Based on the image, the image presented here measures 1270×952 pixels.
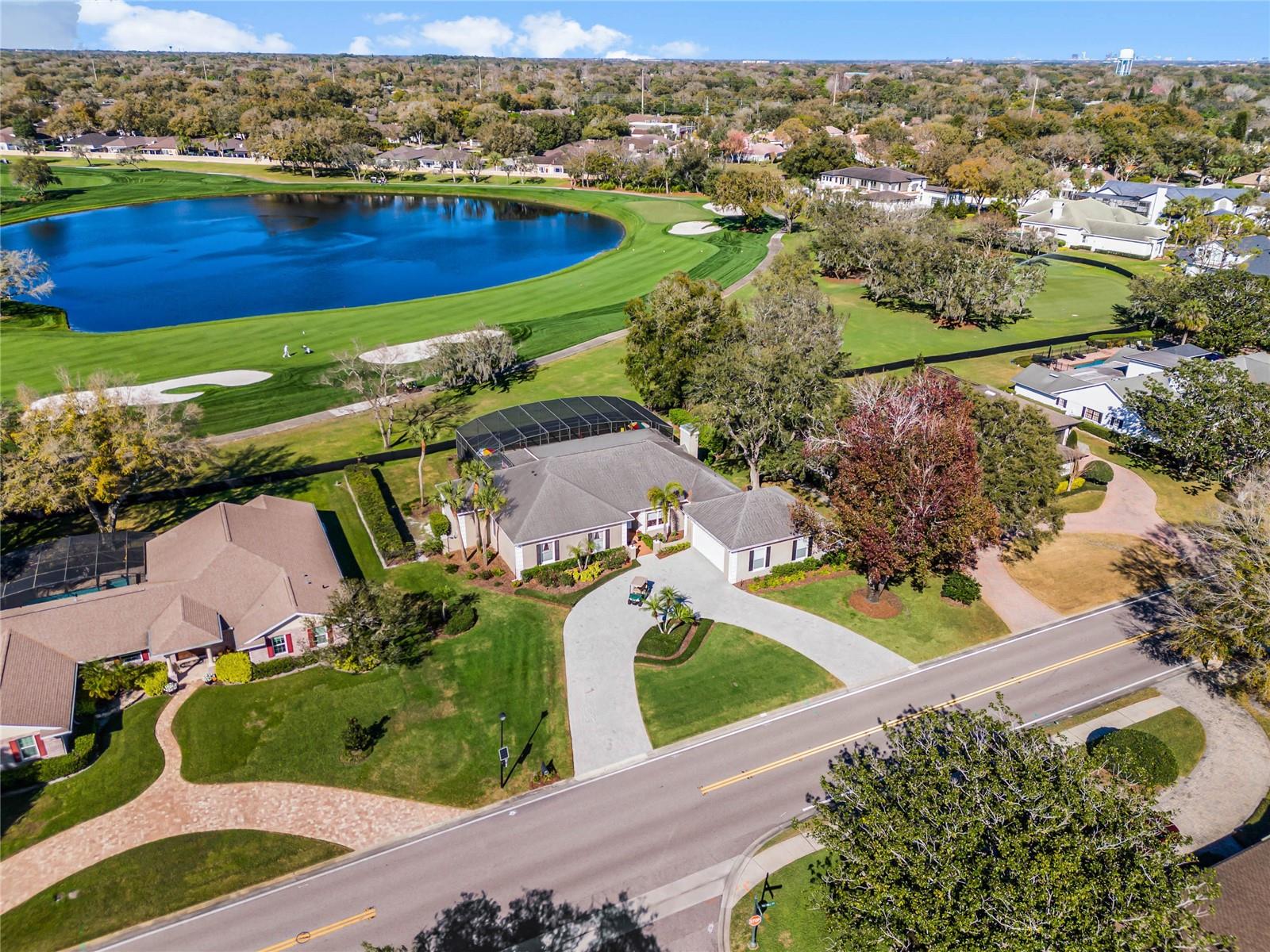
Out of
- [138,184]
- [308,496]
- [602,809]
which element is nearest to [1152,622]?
[602,809]

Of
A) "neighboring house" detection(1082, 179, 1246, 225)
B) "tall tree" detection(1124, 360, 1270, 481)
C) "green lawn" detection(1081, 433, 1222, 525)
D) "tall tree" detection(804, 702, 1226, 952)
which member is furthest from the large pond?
"neighboring house" detection(1082, 179, 1246, 225)

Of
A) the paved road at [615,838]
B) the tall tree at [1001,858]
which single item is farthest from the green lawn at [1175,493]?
the tall tree at [1001,858]

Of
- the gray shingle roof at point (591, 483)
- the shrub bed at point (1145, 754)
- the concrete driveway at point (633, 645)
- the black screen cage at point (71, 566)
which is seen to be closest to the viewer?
the shrub bed at point (1145, 754)

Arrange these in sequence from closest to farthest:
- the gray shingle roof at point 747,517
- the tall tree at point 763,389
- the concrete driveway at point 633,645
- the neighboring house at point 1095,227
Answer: the concrete driveway at point 633,645
the gray shingle roof at point 747,517
the tall tree at point 763,389
the neighboring house at point 1095,227

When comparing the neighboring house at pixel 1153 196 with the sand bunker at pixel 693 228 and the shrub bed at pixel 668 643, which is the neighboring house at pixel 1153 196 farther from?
the shrub bed at pixel 668 643

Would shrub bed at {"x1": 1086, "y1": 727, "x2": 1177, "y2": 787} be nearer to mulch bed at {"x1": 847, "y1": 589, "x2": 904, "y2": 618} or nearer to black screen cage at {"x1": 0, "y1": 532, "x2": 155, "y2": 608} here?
mulch bed at {"x1": 847, "y1": 589, "x2": 904, "y2": 618}

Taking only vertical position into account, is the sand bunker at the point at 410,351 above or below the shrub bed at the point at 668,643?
above
